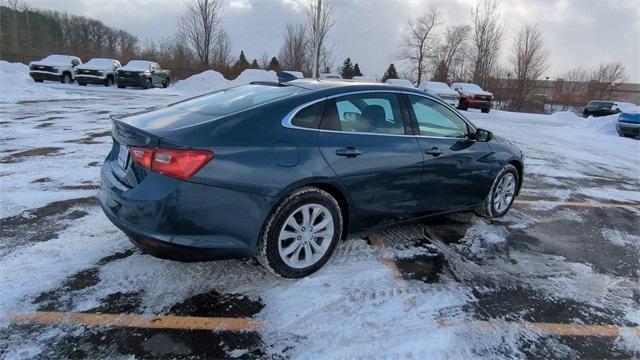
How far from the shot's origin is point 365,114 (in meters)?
3.97

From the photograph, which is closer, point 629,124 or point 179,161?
point 179,161

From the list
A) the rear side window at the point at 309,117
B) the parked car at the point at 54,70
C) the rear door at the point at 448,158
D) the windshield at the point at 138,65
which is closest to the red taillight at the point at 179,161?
the rear side window at the point at 309,117

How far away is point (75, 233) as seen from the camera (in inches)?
168

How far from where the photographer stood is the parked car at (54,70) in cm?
2666

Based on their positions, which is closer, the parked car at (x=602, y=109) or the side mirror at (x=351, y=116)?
the side mirror at (x=351, y=116)

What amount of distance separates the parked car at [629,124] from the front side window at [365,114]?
17.4m

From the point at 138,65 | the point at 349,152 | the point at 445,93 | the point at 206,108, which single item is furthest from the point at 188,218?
the point at 138,65

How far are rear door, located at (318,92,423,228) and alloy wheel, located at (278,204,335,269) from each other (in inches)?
12.7

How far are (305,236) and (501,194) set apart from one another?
117 inches

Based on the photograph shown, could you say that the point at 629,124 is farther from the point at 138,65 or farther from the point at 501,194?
the point at 138,65

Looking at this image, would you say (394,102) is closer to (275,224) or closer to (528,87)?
(275,224)

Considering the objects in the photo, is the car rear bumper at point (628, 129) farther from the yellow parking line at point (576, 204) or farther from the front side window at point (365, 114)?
the front side window at point (365, 114)

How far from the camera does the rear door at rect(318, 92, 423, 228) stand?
3.66 metres

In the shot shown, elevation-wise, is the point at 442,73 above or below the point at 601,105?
above
